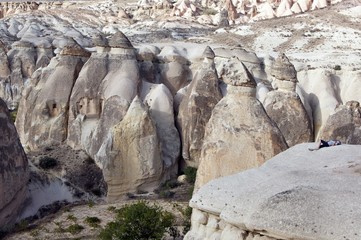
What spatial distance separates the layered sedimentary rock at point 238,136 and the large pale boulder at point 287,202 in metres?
2.39

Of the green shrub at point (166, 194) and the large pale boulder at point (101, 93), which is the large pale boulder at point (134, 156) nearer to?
the green shrub at point (166, 194)

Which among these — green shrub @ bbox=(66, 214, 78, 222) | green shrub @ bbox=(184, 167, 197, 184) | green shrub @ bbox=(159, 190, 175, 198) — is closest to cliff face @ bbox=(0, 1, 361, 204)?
green shrub @ bbox=(184, 167, 197, 184)

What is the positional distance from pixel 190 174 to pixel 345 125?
4238mm

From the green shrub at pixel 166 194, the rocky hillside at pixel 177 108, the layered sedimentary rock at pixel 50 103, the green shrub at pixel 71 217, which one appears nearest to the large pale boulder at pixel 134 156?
the rocky hillside at pixel 177 108

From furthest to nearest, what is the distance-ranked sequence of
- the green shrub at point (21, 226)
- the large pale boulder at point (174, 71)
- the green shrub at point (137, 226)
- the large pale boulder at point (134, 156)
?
the large pale boulder at point (174, 71) → the large pale boulder at point (134, 156) → the green shrub at point (21, 226) → the green shrub at point (137, 226)

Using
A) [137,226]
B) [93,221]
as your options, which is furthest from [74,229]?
[137,226]

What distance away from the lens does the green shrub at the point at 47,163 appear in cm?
1503

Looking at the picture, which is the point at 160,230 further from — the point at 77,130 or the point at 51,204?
the point at 77,130

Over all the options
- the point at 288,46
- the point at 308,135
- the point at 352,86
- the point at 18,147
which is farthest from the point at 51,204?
the point at 288,46

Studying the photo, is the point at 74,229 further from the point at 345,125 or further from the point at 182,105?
the point at 345,125

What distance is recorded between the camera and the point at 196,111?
1548cm

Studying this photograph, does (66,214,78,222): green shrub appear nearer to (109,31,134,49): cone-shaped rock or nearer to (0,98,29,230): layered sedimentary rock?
(0,98,29,230): layered sedimentary rock

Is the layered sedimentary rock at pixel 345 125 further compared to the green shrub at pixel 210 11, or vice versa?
the green shrub at pixel 210 11

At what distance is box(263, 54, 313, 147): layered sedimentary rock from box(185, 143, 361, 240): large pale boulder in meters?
7.54
